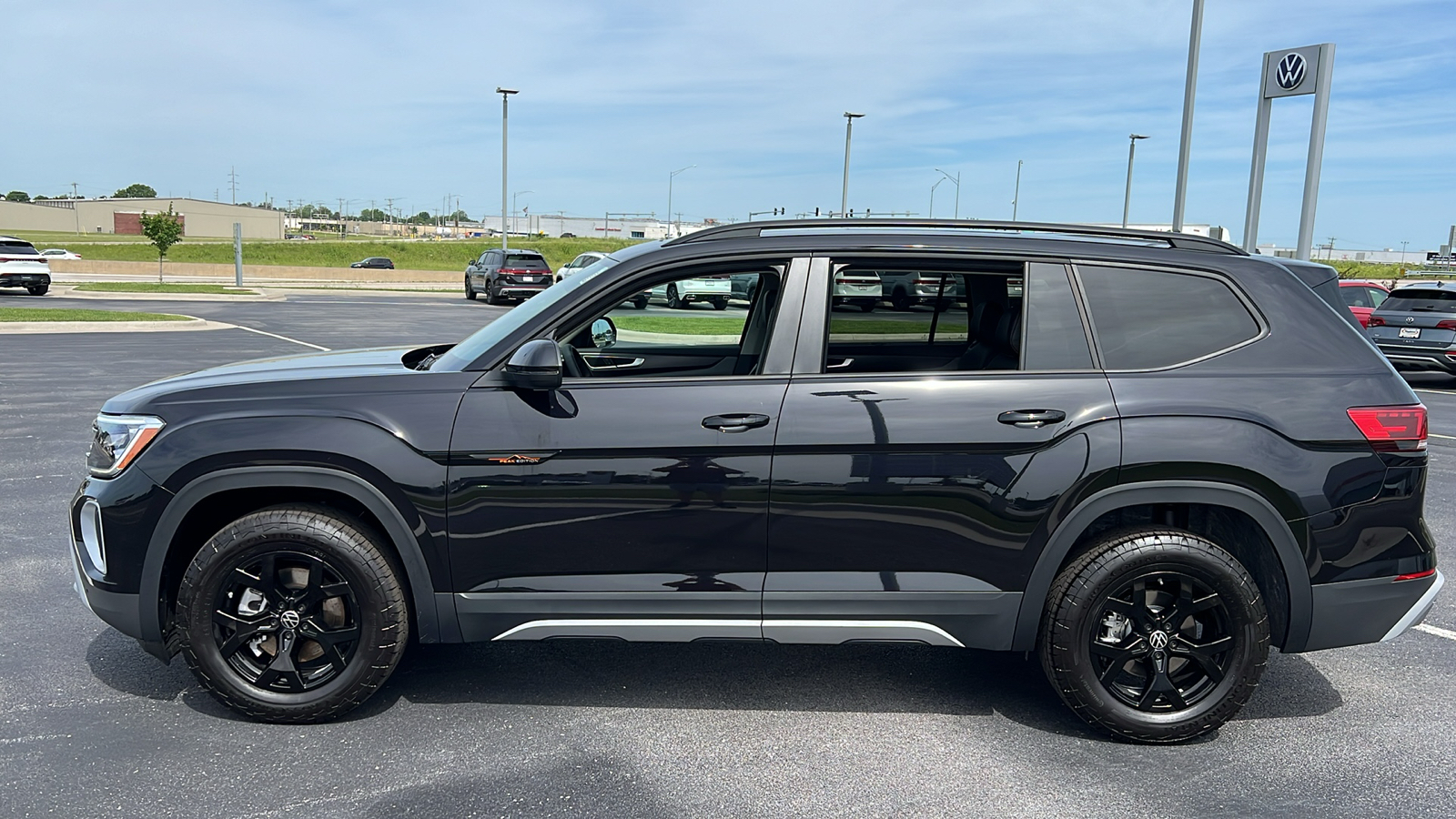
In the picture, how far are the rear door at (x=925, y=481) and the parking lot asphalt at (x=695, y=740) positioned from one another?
478 mm

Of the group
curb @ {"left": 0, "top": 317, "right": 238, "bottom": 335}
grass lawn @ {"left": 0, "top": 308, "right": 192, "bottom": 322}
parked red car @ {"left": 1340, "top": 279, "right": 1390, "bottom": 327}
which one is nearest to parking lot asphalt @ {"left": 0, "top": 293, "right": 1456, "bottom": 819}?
parked red car @ {"left": 1340, "top": 279, "right": 1390, "bottom": 327}

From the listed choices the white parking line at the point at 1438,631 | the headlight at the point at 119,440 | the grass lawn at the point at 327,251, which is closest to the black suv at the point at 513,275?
the headlight at the point at 119,440

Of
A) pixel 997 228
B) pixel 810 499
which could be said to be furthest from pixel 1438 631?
pixel 810 499

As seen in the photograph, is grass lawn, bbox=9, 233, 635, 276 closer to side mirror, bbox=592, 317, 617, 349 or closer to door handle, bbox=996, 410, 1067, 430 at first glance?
side mirror, bbox=592, 317, 617, 349

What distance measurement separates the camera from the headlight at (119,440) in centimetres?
376

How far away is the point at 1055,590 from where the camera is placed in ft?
12.5

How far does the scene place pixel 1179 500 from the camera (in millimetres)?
Answer: 3697

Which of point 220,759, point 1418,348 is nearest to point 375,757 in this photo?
point 220,759

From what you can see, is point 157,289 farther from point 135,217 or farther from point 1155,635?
point 135,217

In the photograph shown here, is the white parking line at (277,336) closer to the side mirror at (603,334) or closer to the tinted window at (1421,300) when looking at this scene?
the side mirror at (603,334)

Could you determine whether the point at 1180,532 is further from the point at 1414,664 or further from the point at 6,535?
the point at 6,535

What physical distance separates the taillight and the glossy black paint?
0.04m

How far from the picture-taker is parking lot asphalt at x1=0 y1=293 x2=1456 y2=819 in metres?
3.33

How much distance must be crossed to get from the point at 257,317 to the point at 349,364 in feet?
70.9
